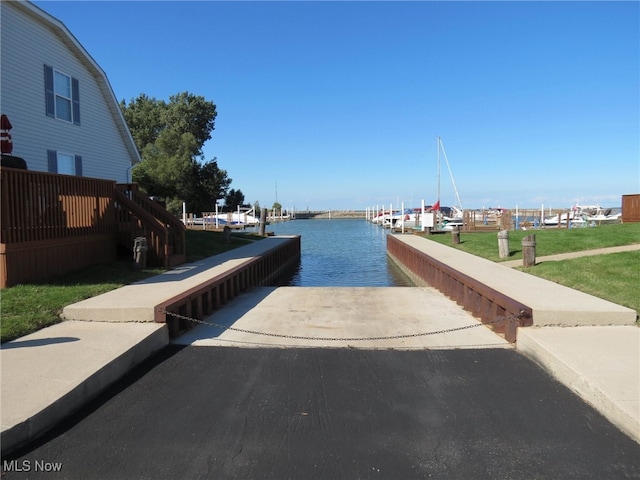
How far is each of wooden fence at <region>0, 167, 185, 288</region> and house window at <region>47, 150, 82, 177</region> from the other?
258 cm

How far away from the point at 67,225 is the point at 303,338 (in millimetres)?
6779

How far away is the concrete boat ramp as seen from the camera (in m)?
4.43

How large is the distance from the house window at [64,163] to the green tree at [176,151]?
30179mm

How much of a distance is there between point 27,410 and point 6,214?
5.85 m

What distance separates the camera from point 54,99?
577 inches

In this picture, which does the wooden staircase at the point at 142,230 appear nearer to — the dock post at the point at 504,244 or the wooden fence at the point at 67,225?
the wooden fence at the point at 67,225

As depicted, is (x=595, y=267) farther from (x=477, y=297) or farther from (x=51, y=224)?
(x=51, y=224)

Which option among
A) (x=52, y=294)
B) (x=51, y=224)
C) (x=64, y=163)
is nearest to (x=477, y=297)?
(x=52, y=294)

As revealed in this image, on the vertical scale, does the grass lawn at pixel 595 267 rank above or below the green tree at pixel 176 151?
below

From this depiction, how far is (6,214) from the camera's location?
852cm

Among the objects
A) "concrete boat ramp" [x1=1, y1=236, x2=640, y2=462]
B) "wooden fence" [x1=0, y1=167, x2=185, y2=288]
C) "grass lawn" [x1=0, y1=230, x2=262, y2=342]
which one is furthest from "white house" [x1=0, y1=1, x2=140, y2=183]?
"concrete boat ramp" [x1=1, y1=236, x2=640, y2=462]

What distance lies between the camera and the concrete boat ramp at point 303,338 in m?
4.43

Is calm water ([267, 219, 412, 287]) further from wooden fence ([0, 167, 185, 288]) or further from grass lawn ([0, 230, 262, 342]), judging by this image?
grass lawn ([0, 230, 262, 342])

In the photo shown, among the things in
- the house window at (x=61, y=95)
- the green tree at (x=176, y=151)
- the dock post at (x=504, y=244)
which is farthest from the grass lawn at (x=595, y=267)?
the green tree at (x=176, y=151)
